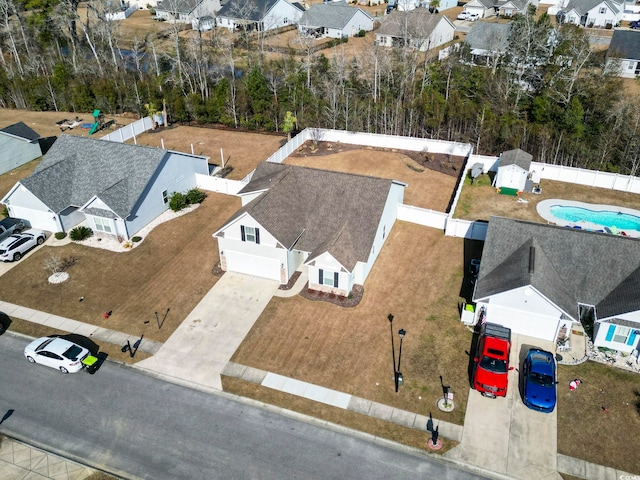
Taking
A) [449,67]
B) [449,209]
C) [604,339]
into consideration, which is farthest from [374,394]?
[449,67]

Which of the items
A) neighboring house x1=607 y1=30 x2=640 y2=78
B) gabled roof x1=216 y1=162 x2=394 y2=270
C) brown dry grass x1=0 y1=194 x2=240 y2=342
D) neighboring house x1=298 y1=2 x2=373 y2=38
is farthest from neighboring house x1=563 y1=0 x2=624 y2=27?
brown dry grass x1=0 y1=194 x2=240 y2=342

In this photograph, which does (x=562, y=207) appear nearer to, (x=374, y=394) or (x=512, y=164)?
(x=512, y=164)

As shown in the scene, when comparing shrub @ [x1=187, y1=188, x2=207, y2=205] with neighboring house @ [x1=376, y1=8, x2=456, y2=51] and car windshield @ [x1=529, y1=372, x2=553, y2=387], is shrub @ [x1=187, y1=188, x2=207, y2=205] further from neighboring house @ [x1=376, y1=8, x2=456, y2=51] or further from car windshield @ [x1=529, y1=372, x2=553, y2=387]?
neighboring house @ [x1=376, y1=8, x2=456, y2=51]

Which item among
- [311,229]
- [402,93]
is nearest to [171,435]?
[311,229]

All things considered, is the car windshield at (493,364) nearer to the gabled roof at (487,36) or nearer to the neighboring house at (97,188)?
the neighboring house at (97,188)

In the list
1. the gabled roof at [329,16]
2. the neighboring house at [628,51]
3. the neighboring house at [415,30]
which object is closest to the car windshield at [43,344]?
the neighboring house at [415,30]

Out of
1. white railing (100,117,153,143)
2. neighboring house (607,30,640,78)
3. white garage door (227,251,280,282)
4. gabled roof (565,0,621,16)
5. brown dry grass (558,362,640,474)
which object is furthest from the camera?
gabled roof (565,0,621,16)

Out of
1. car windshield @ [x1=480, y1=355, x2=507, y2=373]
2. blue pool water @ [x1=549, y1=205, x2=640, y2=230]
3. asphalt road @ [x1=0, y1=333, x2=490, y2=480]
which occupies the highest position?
car windshield @ [x1=480, y1=355, x2=507, y2=373]
